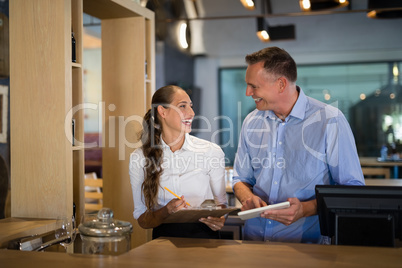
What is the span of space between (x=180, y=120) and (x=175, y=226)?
2.18ft

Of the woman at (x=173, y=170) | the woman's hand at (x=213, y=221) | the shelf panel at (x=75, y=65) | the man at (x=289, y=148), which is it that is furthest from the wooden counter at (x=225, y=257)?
the shelf panel at (x=75, y=65)

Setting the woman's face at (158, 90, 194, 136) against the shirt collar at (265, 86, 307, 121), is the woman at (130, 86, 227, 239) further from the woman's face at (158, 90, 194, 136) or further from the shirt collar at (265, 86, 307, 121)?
the shirt collar at (265, 86, 307, 121)

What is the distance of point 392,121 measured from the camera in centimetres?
826

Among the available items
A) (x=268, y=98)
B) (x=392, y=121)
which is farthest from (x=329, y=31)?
(x=268, y=98)

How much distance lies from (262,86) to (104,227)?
4.30ft

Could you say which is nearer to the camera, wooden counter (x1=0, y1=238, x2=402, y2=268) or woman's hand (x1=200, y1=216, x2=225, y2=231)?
wooden counter (x1=0, y1=238, x2=402, y2=268)

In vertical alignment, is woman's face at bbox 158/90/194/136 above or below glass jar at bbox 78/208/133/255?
above

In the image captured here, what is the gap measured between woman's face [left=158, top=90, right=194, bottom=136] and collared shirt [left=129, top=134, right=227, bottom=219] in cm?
17

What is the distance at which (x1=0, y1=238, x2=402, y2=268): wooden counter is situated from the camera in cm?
184

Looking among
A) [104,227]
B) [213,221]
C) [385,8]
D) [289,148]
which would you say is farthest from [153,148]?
[385,8]

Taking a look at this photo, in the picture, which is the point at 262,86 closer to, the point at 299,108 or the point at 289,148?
the point at 299,108

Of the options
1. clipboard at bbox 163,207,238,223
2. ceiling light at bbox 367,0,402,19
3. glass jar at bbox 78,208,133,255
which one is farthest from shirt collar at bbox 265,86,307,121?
ceiling light at bbox 367,0,402,19

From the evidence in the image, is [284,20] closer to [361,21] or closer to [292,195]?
[361,21]

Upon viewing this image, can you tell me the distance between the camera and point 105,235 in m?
1.97
